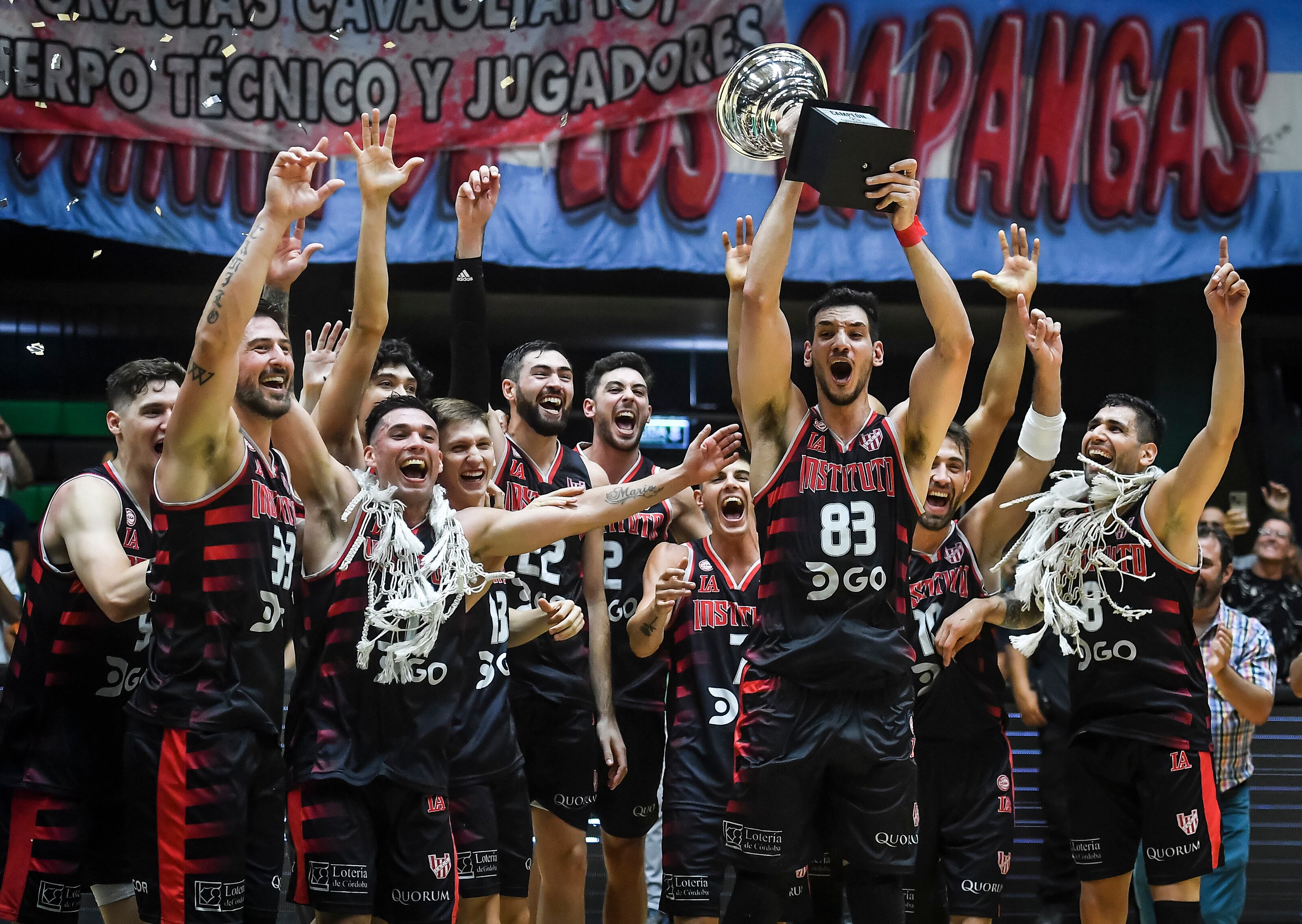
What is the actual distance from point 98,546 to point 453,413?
4.23ft

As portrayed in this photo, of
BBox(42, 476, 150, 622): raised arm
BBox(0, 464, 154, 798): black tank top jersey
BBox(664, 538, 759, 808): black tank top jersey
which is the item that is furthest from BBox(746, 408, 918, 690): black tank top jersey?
BBox(0, 464, 154, 798): black tank top jersey

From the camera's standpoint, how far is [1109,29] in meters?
9.20

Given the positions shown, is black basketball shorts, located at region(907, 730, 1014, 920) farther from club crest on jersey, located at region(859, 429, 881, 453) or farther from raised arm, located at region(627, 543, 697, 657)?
club crest on jersey, located at region(859, 429, 881, 453)

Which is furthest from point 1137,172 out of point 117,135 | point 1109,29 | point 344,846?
point 344,846

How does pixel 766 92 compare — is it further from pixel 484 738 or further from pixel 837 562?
pixel 484 738

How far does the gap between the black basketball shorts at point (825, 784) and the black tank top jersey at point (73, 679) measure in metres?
2.20

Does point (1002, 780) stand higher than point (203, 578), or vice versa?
point (203, 578)

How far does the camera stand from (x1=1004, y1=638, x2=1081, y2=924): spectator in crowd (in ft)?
22.6

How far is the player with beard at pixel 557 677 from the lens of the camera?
216 inches

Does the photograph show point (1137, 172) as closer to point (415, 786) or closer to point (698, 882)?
point (698, 882)

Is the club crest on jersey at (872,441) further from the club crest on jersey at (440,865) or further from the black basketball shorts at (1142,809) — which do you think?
the club crest on jersey at (440,865)

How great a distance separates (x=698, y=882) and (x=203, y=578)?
234 cm

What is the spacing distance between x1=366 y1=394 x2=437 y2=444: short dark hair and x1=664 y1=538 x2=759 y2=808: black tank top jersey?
5.21ft

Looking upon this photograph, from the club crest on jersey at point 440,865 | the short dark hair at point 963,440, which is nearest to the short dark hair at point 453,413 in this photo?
the club crest on jersey at point 440,865
